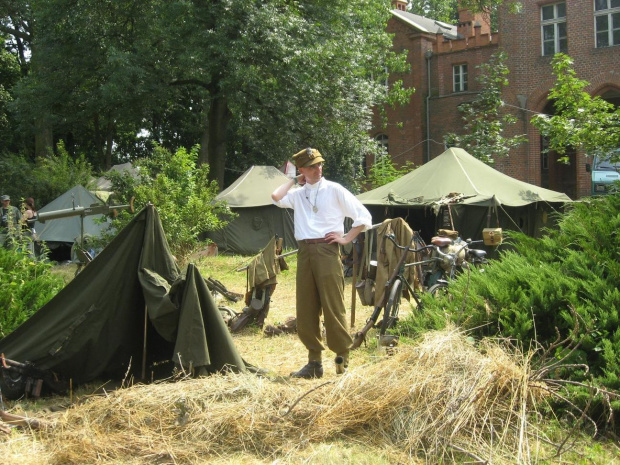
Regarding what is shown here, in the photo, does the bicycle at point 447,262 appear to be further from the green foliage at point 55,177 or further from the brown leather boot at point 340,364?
the green foliage at point 55,177

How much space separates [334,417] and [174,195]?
9.69 m

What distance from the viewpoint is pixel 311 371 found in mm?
5676

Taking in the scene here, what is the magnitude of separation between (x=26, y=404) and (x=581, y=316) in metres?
3.86

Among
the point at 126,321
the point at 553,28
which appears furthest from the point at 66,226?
the point at 553,28

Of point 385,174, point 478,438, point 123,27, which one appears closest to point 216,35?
point 123,27

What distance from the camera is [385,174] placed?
22.3 metres

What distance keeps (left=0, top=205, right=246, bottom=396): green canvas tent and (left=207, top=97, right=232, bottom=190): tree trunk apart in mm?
16231

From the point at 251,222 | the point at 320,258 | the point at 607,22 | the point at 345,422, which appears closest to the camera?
the point at 345,422

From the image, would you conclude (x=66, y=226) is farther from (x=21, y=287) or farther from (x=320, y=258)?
(x=320, y=258)

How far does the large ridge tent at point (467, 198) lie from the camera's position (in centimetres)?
1377

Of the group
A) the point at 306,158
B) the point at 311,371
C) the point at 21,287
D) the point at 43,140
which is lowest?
the point at 311,371

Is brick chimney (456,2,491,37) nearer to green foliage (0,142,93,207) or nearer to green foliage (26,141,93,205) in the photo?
green foliage (26,141,93,205)

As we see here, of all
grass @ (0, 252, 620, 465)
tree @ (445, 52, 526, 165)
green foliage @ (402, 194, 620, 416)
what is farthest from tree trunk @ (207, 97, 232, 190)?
grass @ (0, 252, 620, 465)

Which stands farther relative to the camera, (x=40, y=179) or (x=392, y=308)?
(x=40, y=179)
